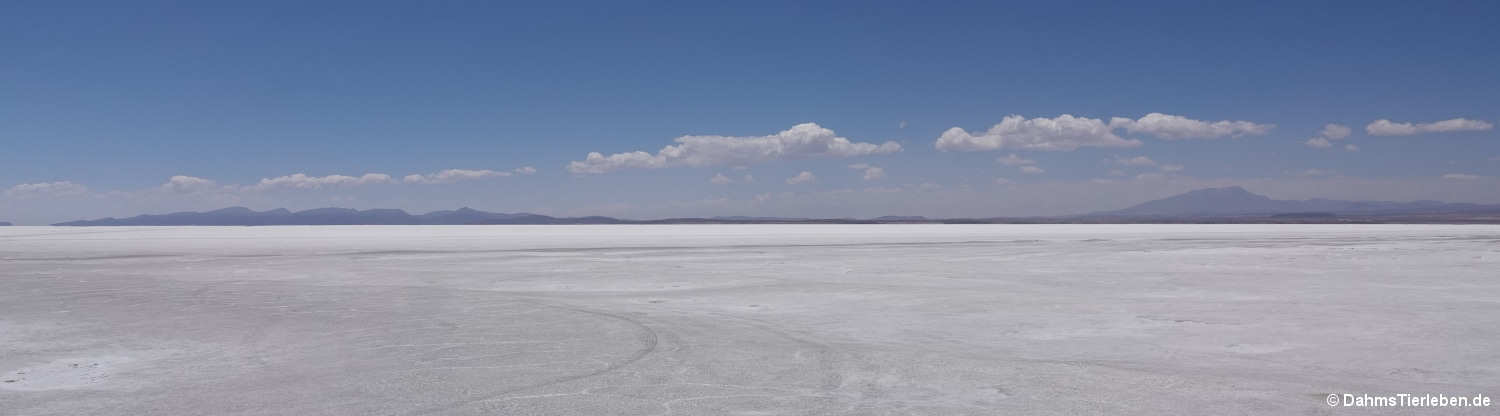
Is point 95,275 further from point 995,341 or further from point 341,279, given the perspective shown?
point 995,341

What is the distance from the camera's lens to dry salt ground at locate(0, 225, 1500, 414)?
6531mm

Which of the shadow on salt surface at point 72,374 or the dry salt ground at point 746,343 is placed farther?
the shadow on salt surface at point 72,374

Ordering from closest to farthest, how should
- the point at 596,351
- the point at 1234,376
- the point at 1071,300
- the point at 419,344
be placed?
the point at 1234,376
the point at 596,351
the point at 419,344
the point at 1071,300

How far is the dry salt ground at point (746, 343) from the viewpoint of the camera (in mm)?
6531

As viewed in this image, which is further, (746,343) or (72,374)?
(746,343)

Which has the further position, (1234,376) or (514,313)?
(514,313)

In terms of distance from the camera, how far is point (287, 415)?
6047 millimetres

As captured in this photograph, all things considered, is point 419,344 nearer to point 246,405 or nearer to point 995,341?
point 246,405

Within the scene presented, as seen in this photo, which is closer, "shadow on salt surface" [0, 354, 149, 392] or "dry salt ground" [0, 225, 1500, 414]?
"dry salt ground" [0, 225, 1500, 414]

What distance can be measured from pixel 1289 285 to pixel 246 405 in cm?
1572

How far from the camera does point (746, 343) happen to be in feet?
30.3

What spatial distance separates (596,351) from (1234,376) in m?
5.24

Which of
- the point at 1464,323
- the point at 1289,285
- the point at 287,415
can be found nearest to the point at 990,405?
the point at 287,415

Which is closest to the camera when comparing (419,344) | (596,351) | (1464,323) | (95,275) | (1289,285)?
(596,351)
